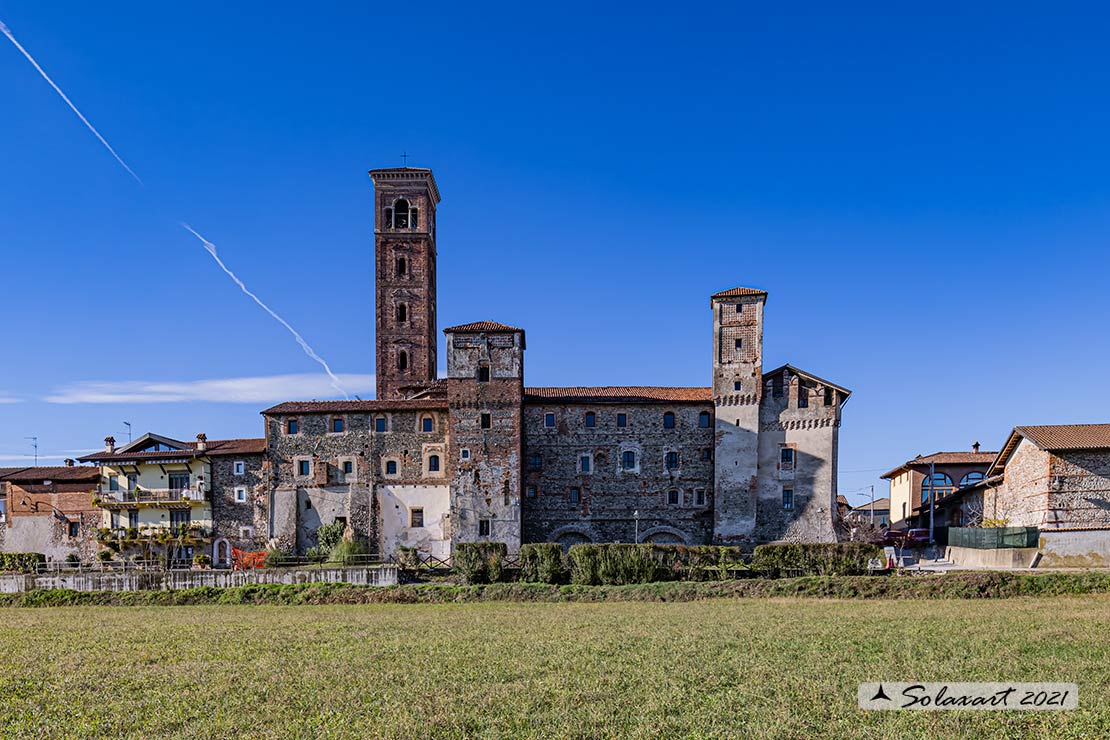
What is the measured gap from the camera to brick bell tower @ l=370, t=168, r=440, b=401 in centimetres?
6331

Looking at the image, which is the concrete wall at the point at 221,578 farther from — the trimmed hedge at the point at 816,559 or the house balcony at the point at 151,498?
the trimmed hedge at the point at 816,559

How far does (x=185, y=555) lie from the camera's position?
51.3 meters

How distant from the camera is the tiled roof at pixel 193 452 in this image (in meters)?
51.5

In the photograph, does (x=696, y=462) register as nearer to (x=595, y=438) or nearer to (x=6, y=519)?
(x=595, y=438)

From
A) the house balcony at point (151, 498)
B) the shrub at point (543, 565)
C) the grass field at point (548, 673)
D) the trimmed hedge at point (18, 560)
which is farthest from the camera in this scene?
the house balcony at point (151, 498)

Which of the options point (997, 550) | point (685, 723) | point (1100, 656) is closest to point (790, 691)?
point (685, 723)

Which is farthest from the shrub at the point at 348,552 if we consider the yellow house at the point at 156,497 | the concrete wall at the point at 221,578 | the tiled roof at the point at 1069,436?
the tiled roof at the point at 1069,436

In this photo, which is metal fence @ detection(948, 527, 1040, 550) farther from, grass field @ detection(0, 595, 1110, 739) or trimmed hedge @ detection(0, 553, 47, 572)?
trimmed hedge @ detection(0, 553, 47, 572)

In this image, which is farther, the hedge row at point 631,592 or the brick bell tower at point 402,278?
the brick bell tower at point 402,278

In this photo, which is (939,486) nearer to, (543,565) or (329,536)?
(543,565)

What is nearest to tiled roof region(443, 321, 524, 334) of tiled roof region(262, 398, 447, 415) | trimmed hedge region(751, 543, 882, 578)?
tiled roof region(262, 398, 447, 415)

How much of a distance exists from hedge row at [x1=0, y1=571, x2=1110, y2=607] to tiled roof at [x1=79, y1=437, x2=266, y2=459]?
48.6 feet

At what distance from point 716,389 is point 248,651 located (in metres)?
37.2

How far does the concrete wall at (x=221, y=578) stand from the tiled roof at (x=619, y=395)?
17312 millimetres
